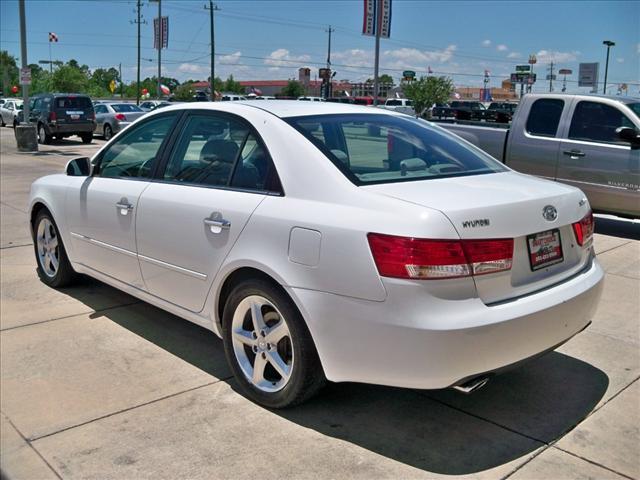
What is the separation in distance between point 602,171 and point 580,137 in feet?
1.95

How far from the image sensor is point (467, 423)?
11.2 ft

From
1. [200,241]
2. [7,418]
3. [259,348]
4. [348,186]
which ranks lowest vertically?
[7,418]

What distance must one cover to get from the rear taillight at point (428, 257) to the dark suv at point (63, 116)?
23.0 m

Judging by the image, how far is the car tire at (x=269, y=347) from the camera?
3252 millimetres

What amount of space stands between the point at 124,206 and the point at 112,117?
→ 22.8 metres

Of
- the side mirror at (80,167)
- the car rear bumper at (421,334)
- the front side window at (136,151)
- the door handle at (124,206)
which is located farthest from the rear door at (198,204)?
the side mirror at (80,167)

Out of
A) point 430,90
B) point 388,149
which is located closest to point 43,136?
point 388,149

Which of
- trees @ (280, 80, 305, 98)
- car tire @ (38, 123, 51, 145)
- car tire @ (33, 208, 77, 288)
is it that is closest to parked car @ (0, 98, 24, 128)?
car tire @ (38, 123, 51, 145)

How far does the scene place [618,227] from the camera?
360 inches

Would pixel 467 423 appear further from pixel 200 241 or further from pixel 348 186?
pixel 200 241

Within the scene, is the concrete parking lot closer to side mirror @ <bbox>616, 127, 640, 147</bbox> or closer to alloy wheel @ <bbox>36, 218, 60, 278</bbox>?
alloy wheel @ <bbox>36, 218, 60, 278</bbox>

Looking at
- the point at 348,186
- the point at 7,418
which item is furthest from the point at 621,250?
the point at 7,418

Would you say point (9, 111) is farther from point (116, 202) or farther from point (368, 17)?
point (116, 202)

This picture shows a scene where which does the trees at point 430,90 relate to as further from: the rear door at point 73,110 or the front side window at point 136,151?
the front side window at point 136,151
